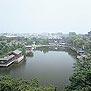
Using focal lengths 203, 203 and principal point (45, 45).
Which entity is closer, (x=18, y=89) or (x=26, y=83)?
(x=18, y=89)

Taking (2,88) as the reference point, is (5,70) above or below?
below

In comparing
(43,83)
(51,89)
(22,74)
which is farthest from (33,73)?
(51,89)

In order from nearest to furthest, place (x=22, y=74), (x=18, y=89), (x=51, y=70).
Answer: (x=18, y=89)
(x=22, y=74)
(x=51, y=70)

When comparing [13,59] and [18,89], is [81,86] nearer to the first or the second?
[18,89]

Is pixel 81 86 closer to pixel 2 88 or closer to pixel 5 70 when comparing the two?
pixel 2 88

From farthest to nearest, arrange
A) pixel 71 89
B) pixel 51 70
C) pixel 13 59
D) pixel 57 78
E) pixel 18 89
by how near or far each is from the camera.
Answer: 1. pixel 13 59
2. pixel 51 70
3. pixel 57 78
4. pixel 71 89
5. pixel 18 89

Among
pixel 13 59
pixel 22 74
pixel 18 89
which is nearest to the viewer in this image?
pixel 18 89

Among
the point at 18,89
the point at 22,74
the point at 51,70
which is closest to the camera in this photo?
the point at 18,89

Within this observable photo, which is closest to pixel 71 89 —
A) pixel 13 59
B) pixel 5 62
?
pixel 5 62

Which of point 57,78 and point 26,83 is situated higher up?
point 26,83
